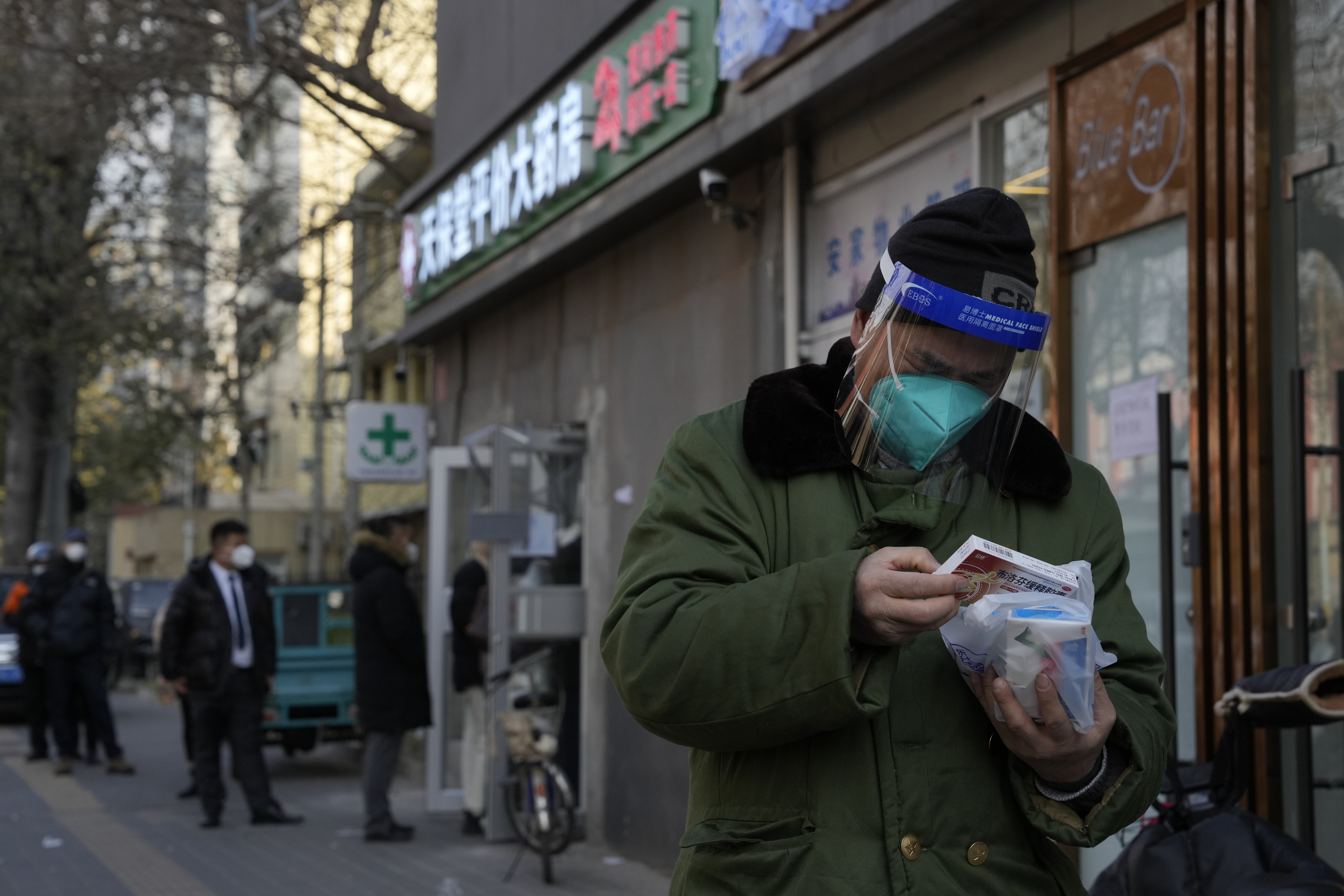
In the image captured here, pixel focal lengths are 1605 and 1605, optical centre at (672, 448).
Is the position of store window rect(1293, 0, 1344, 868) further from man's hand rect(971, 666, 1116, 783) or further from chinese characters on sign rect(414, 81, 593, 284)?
chinese characters on sign rect(414, 81, 593, 284)

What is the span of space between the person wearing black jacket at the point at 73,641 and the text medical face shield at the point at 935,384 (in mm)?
13422

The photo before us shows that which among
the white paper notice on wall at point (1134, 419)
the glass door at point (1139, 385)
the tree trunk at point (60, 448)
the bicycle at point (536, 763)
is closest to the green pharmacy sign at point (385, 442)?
the bicycle at point (536, 763)

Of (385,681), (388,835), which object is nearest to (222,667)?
(385,681)

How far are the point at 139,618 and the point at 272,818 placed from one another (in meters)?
19.2

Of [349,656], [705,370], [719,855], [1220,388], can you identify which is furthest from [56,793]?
[719,855]

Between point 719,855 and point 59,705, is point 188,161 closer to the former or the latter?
point 59,705

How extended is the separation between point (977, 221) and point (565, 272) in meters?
9.48

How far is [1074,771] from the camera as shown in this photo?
2150 mm

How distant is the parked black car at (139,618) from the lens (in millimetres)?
28359

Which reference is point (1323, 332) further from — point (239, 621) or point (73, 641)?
point (73, 641)

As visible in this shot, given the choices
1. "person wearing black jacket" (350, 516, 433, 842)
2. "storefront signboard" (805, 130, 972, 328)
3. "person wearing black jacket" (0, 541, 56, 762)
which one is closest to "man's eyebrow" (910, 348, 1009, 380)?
"storefront signboard" (805, 130, 972, 328)

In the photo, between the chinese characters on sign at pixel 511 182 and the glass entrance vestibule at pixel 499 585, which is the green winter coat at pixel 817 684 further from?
the chinese characters on sign at pixel 511 182

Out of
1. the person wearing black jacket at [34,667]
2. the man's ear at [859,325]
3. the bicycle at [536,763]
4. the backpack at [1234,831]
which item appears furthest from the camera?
the person wearing black jacket at [34,667]

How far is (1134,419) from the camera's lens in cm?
597
